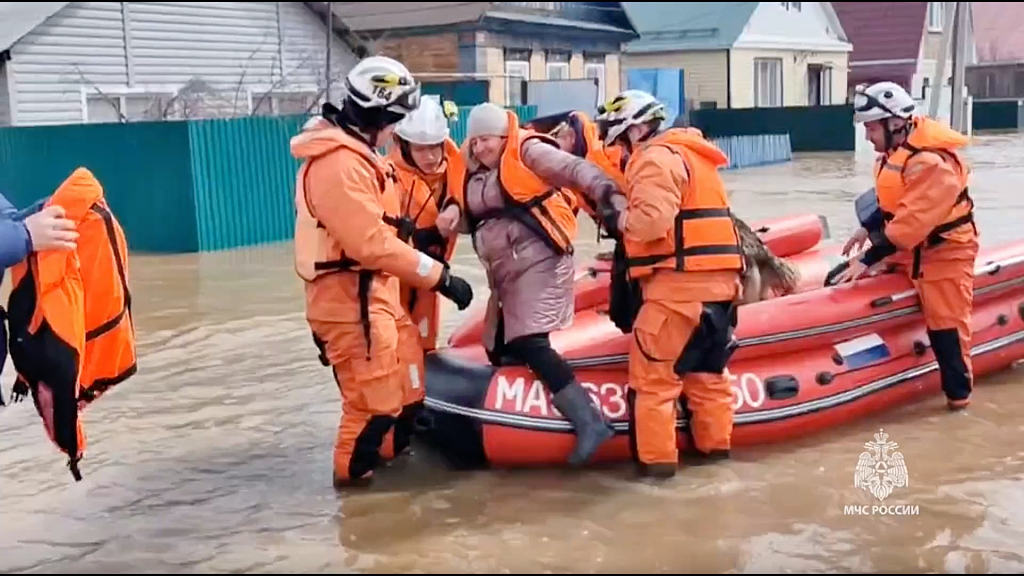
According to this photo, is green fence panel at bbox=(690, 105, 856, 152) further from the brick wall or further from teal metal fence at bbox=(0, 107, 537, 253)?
teal metal fence at bbox=(0, 107, 537, 253)

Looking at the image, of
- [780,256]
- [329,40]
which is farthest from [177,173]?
[780,256]

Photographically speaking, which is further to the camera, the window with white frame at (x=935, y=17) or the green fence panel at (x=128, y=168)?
the window with white frame at (x=935, y=17)

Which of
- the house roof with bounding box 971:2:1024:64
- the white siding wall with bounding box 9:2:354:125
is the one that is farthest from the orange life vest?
the house roof with bounding box 971:2:1024:64

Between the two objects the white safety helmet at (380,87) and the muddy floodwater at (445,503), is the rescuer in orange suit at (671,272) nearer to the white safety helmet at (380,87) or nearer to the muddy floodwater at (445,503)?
the muddy floodwater at (445,503)

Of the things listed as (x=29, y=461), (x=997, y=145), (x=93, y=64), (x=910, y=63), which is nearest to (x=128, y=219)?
(x=93, y=64)

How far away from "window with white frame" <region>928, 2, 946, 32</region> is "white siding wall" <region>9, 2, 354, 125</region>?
77.7ft

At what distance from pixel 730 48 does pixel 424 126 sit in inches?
1094

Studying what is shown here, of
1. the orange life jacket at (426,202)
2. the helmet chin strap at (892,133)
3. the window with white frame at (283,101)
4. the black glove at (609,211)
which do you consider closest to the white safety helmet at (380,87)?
the orange life jacket at (426,202)

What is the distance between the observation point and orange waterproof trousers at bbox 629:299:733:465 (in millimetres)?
5004

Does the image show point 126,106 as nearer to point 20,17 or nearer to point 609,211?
point 20,17

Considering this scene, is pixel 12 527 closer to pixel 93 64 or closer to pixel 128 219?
pixel 128 219

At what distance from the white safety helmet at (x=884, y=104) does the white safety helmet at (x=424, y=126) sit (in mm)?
2110

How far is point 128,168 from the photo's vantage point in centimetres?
1368

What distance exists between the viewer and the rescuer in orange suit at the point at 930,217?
581 centimetres
